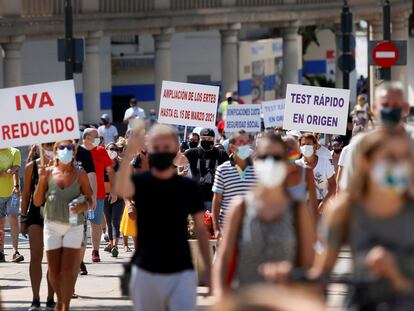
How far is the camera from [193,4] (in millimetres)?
41156

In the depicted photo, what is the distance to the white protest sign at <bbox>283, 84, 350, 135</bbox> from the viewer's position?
19.5 meters

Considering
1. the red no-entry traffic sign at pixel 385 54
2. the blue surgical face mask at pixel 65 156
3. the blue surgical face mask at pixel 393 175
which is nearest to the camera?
the blue surgical face mask at pixel 393 175

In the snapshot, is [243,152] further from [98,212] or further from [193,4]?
[193,4]

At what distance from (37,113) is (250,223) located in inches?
263

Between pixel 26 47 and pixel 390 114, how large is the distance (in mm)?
34342

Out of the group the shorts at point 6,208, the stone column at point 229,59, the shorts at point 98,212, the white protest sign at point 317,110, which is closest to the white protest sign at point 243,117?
the white protest sign at point 317,110

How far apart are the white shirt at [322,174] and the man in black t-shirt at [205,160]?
102cm

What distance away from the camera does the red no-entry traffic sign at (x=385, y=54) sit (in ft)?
90.2

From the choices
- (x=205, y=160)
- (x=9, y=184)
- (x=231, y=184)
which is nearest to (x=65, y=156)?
(x=231, y=184)

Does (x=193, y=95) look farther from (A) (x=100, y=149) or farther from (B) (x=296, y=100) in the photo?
(A) (x=100, y=149)

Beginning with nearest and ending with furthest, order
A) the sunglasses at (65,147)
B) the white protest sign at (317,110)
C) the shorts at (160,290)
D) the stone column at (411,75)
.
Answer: the shorts at (160,290), the sunglasses at (65,147), the white protest sign at (317,110), the stone column at (411,75)

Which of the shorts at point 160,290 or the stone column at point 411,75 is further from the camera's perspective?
the stone column at point 411,75

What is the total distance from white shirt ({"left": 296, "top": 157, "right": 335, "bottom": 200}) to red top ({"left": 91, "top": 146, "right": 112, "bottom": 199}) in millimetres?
2704

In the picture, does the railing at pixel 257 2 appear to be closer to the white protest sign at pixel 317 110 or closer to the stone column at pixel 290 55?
the stone column at pixel 290 55
